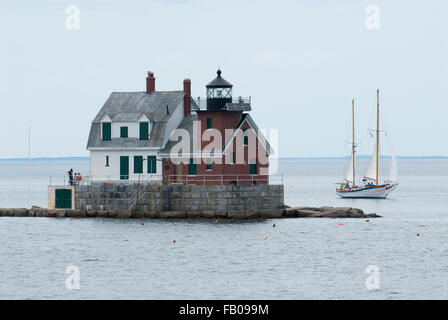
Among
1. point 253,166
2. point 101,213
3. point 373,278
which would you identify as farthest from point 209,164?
point 373,278

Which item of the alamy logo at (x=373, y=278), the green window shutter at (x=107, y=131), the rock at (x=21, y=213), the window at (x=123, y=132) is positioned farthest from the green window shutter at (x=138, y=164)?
the alamy logo at (x=373, y=278)

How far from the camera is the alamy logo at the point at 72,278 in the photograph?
42.5m

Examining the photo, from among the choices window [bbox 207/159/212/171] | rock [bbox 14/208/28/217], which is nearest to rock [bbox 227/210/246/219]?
window [bbox 207/159/212/171]

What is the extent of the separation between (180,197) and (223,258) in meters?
13.3

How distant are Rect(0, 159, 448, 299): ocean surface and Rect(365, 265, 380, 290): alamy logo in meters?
0.09

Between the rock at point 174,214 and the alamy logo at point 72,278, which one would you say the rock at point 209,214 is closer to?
the rock at point 174,214

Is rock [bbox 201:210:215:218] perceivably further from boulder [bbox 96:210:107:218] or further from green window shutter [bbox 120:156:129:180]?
boulder [bbox 96:210:107:218]

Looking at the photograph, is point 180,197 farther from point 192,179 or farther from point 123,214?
point 123,214

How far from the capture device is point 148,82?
71.1 m

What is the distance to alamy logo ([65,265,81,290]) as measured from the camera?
42500 mm
